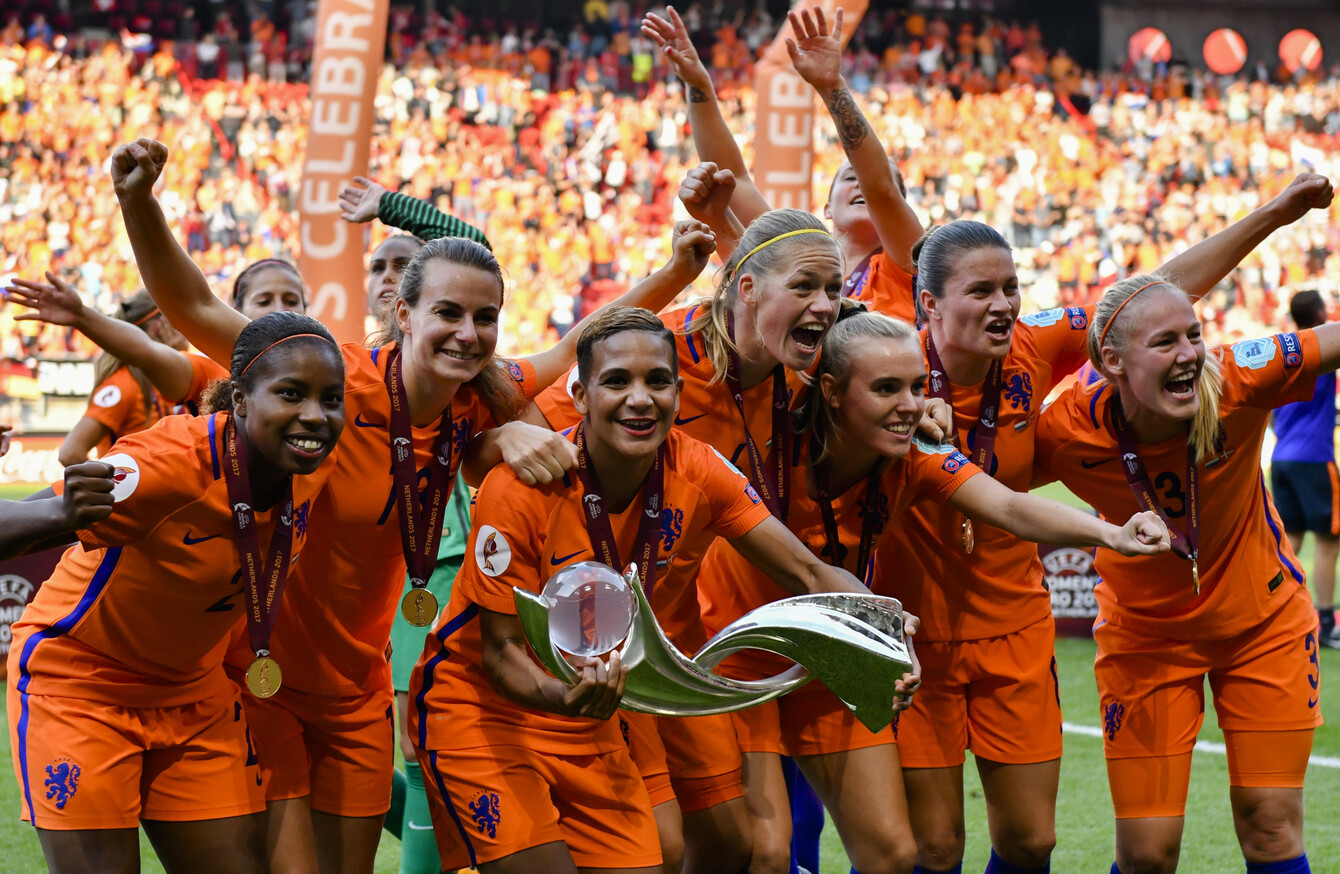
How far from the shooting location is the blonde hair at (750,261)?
3.55 meters

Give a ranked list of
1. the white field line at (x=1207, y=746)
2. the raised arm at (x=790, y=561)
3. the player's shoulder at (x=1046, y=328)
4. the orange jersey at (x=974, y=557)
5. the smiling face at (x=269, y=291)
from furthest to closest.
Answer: the white field line at (x=1207, y=746)
the smiling face at (x=269, y=291)
the player's shoulder at (x=1046, y=328)
the orange jersey at (x=974, y=557)
the raised arm at (x=790, y=561)

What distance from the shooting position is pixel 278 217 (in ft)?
57.7

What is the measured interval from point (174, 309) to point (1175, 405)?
257cm

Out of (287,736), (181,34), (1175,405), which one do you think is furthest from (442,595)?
(181,34)

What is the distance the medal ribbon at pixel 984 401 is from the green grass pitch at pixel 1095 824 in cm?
189

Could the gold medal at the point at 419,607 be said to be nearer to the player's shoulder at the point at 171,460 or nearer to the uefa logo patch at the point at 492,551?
the uefa logo patch at the point at 492,551

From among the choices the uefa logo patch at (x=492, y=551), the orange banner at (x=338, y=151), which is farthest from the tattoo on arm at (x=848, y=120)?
the orange banner at (x=338, y=151)

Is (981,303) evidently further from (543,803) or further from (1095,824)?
(1095,824)

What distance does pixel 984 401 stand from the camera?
3.70 meters

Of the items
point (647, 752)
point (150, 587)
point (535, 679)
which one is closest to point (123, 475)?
point (150, 587)

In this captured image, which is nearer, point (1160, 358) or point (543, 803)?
point (543, 803)

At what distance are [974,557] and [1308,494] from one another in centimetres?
601

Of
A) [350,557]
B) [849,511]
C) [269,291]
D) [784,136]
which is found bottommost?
[350,557]

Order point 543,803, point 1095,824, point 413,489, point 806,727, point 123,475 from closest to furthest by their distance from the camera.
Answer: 1. point 123,475
2. point 543,803
3. point 413,489
4. point 806,727
5. point 1095,824
